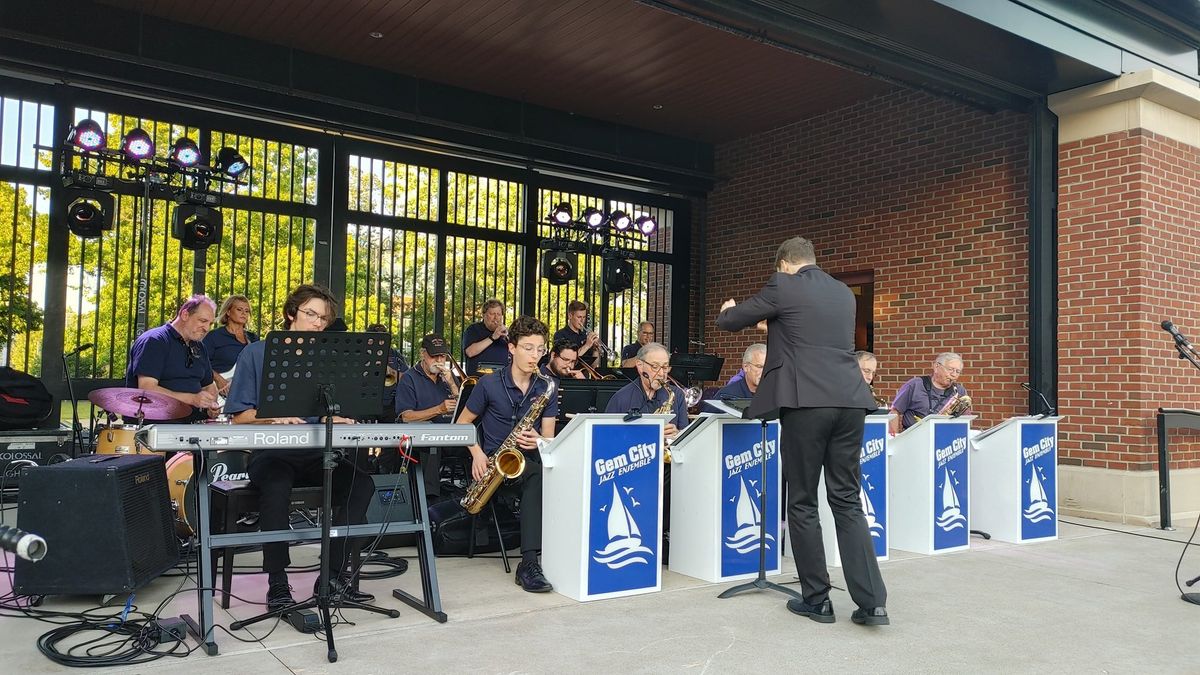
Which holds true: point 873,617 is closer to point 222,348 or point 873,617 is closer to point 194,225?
point 222,348

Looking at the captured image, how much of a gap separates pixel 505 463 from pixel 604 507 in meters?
0.66

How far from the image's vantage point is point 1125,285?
756 centimetres

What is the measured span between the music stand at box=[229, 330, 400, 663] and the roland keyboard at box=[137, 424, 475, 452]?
0.23ft

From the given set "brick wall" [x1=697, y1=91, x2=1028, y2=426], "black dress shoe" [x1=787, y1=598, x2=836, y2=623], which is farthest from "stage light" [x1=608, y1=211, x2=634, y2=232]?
"black dress shoe" [x1=787, y1=598, x2=836, y2=623]

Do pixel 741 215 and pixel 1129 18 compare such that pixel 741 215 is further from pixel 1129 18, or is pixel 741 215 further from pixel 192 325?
pixel 192 325

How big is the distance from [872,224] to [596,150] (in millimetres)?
3579

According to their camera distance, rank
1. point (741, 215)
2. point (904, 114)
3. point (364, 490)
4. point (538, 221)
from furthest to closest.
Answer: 1. point (741, 215)
2. point (538, 221)
3. point (904, 114)
4. point (364, 490)

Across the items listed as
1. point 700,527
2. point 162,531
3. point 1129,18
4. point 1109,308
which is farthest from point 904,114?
point 162,531

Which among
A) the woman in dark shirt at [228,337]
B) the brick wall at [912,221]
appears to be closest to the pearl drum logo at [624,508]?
the woman in dark shirt at [228,337]

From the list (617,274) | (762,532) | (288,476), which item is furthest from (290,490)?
(617,274)

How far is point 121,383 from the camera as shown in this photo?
27.5 ft

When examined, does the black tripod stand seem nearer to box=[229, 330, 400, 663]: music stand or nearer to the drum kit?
box=[229, 330, 400, 663]: music stand

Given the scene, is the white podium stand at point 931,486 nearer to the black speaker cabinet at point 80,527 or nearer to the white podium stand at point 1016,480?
the white podium stand at point 1016,480

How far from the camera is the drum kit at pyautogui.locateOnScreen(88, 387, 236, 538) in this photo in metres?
5.03
